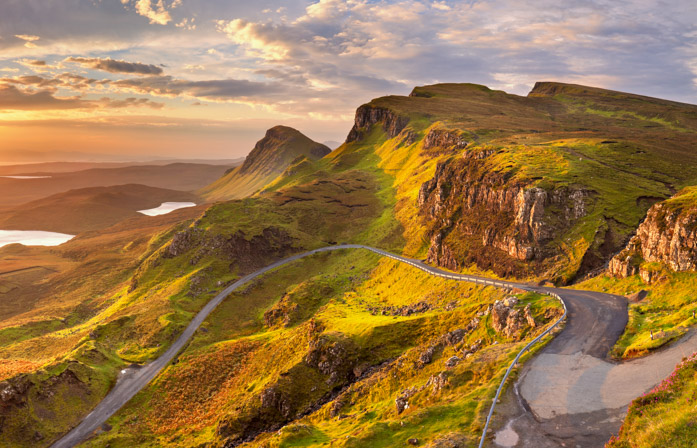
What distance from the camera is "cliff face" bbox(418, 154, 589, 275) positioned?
7275 centimetres

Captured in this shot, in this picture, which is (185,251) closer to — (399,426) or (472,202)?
(472,202)

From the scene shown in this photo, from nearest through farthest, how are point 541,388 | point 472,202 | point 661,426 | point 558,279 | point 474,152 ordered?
point 661,426
point 541,388
point 558,279
point 472,202
point 474,152

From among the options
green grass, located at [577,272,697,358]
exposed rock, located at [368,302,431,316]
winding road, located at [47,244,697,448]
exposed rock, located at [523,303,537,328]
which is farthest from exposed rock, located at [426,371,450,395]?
exposed rock, located at [368,302,431,316]

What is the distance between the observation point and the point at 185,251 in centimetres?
13400

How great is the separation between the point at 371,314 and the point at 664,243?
4816 centimetres

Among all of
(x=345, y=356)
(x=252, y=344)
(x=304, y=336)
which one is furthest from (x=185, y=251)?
(x=345, y=356)

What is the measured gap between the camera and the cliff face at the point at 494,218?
239 feet

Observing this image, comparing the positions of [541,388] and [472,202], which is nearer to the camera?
[541,388]

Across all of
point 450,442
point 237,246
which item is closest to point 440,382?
point 450,442

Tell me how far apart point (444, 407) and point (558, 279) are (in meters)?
40.5

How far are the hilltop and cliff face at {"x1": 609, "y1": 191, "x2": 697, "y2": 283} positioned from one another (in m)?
0.34

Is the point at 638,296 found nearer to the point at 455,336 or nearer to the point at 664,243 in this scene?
the point at 664,243

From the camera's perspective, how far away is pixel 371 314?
7712 cm

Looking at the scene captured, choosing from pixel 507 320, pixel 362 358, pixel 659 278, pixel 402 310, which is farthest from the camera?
pixel 402 310
